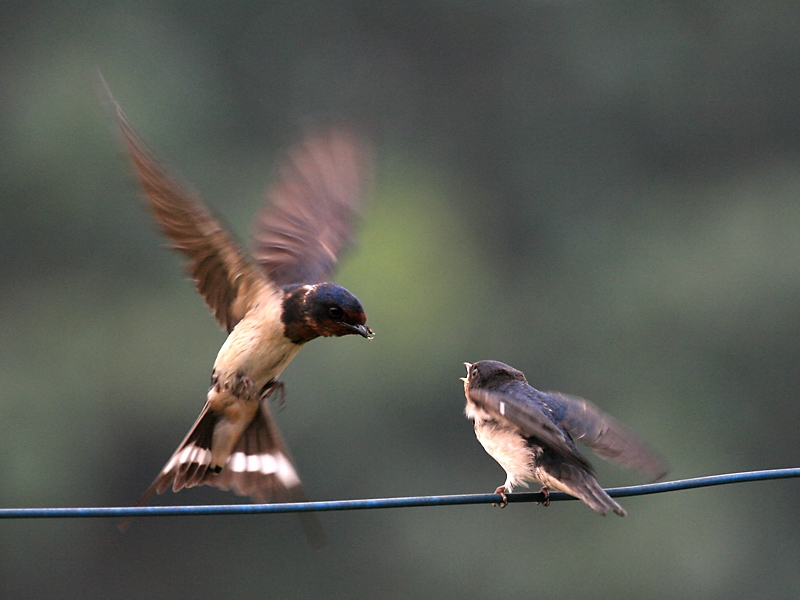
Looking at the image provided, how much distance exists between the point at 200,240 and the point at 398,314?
14015 mm

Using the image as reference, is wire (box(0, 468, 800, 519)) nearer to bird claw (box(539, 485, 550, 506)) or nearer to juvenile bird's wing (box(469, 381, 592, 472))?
juvenile bird's wing (box(469, 381, 592, 472))

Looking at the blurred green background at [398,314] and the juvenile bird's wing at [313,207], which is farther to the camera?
the blurred green background at [398,314]

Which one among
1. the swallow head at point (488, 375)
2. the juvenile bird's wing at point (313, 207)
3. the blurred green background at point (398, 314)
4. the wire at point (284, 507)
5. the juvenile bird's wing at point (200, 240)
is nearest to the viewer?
the wire at point (284, 507)

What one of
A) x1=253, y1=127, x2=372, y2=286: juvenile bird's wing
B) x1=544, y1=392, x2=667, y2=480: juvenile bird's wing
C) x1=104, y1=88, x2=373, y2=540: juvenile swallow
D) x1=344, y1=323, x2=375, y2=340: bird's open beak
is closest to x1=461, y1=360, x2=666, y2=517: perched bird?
x1=544, y1=392, x2=667, y2=480: juvenile bird's wing

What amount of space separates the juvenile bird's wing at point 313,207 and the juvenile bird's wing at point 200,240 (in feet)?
0.90

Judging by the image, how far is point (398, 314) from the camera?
1872 centimetres

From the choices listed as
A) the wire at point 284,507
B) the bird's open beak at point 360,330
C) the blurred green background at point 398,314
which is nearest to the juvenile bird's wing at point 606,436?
the wire at point 284,507

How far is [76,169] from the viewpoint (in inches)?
733

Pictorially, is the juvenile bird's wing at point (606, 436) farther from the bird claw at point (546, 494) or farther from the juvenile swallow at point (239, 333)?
the juvenile swallow at point (239, 333)

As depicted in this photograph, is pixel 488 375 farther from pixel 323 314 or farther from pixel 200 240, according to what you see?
pixel 200 240

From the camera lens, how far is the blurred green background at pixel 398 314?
58.0 ft

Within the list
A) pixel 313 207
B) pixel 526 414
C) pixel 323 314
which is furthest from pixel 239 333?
pixel 313 207

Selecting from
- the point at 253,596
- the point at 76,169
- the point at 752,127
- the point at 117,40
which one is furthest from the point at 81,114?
the point at 752,127

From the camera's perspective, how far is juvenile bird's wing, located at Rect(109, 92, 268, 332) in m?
4.46
